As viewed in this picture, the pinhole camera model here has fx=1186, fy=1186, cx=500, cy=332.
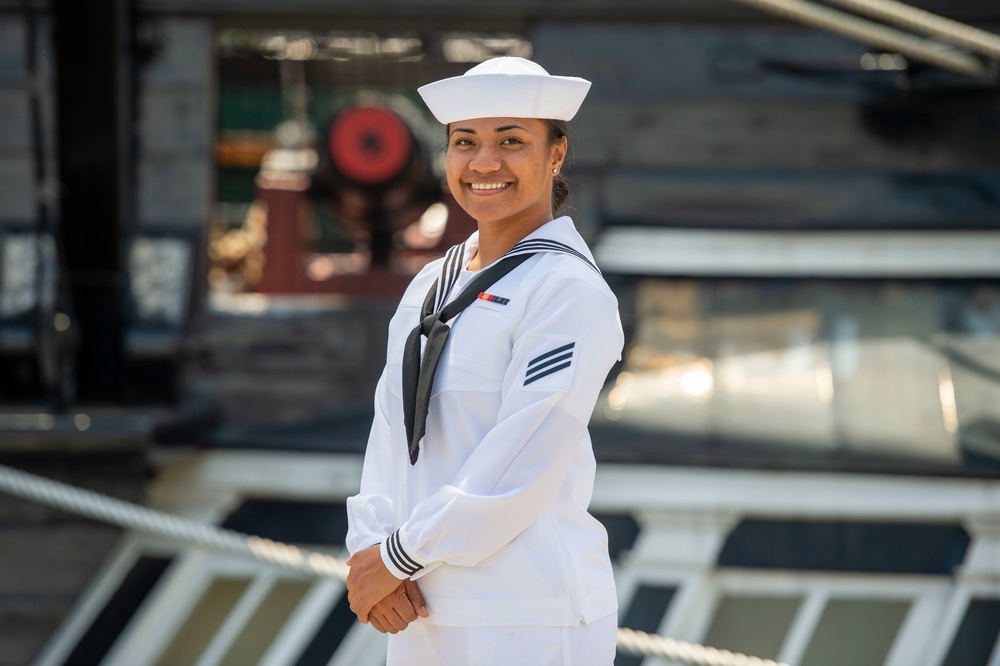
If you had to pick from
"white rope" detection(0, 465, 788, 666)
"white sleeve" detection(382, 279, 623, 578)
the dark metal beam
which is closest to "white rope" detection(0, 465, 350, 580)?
"white rope" detection(0, 465, 788, 666)

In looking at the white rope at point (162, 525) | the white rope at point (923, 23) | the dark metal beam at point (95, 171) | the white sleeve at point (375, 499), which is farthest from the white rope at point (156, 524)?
the white rope at point (923, 23)

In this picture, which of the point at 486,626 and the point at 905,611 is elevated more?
the point at 486,626

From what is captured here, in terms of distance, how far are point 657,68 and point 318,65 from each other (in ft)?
17.5

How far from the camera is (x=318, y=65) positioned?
8.97m

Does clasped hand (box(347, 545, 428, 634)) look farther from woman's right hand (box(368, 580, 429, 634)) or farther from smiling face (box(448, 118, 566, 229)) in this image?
smiling face (box(448, 118, 566, 229))

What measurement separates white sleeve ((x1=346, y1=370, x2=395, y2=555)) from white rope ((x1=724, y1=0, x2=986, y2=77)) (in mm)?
2016

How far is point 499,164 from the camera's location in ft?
5.28

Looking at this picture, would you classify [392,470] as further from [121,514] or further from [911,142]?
[911,142]

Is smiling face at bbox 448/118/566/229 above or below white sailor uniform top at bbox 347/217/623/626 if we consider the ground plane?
above

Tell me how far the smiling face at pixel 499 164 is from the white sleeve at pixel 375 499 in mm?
319

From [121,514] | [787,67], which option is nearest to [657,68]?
[787,67]

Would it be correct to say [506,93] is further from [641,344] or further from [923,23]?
[641,344]

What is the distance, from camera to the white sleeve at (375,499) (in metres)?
1.65

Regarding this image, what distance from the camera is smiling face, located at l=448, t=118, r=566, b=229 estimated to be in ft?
5.30
